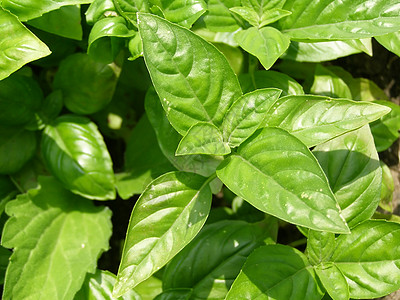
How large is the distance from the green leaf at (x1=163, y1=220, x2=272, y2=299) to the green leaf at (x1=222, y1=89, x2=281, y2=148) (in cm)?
40

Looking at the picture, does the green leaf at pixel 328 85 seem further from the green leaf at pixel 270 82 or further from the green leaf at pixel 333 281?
the green leaf at pixel 333 281

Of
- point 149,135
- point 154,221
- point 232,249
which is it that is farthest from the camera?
point 149,135

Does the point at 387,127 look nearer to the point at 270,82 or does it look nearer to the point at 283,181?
the point at 270,82

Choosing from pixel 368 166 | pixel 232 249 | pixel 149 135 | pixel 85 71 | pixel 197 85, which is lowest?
pixel 232 249

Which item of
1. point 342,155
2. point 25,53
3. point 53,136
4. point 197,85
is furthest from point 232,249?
point 25,53

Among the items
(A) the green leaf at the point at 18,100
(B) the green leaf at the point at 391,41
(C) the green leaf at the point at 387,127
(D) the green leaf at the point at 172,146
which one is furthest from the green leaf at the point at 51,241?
(B) the green leaf at the point at 391,41

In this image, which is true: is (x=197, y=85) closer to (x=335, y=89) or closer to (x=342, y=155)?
(x=342, y=155)

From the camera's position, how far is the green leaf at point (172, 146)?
1.33 metres

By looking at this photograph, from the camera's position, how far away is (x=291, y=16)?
139 centimetres

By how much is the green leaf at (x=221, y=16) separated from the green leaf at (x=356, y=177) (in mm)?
492

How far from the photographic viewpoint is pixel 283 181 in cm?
104

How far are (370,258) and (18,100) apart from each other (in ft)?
3.89

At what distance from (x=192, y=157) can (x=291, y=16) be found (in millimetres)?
500

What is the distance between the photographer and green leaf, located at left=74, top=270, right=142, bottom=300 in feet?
4.88
